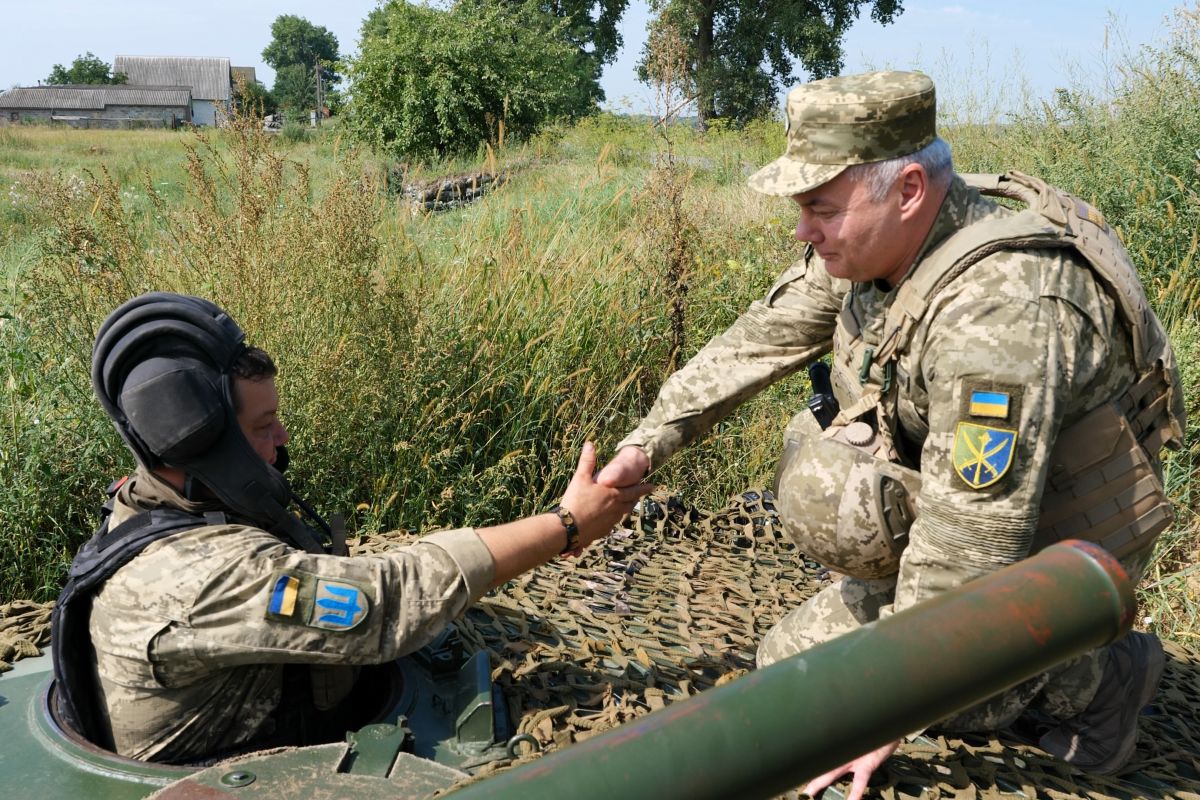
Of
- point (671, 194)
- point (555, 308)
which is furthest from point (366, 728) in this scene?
point (671, 194)

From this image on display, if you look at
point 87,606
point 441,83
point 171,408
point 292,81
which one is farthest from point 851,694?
point 292,81

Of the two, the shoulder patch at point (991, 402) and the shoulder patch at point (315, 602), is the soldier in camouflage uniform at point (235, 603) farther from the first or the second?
the shoulder patch at point (991, 402)

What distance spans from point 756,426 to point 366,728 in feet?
10.7

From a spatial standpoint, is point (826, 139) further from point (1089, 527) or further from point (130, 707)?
point (130, 707)

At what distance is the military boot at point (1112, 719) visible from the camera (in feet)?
10.0

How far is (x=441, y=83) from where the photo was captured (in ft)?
51.2

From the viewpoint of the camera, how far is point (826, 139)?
2895mm

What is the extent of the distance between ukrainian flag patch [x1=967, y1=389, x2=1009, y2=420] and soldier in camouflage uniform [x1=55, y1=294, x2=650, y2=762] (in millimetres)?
1174

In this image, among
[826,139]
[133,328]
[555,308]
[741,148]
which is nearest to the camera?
[133,328]

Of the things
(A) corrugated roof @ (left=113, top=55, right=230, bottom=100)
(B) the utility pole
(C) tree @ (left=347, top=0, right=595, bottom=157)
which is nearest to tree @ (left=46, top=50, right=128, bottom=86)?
(A) corrugated roof @ (left=113, top=55, right=230, bottom=100)

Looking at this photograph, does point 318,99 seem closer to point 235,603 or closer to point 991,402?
point 235,603

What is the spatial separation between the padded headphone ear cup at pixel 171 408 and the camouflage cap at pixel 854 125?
1.52m

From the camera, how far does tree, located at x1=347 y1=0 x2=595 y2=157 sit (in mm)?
15664

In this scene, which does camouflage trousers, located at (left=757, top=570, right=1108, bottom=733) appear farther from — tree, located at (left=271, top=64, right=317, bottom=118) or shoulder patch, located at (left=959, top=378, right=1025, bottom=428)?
tree, located at (left=271, top=64, right=317, bottom=118)
